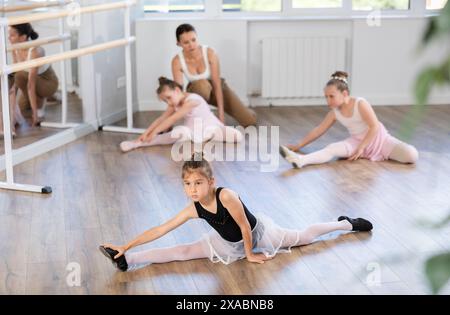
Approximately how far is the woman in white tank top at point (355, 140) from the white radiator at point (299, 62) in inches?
64.9

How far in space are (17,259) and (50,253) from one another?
0.13 meters

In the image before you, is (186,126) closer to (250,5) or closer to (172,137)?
(172,137)

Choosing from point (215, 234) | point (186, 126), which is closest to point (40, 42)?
point (186, 126)

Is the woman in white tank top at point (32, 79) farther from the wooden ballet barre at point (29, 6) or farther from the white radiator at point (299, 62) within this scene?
the white radiator at point (299, 62)

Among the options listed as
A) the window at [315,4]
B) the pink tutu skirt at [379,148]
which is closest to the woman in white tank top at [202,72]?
the pink tutu skirt at [379,148]

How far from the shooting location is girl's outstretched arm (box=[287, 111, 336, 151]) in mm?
4324

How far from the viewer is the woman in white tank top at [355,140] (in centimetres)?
410

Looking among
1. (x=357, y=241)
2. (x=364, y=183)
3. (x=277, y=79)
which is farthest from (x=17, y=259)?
(x=277, y=79)

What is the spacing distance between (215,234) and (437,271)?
7.12ft

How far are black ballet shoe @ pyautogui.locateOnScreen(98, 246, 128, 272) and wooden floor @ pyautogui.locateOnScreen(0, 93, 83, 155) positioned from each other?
1.85 m

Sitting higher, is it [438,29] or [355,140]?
[438,29]

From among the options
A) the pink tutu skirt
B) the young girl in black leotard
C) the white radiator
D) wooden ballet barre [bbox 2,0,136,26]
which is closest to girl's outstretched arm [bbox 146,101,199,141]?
wooden ballet barre [bbox 2,0,136,26]

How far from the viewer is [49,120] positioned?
463 centimetres

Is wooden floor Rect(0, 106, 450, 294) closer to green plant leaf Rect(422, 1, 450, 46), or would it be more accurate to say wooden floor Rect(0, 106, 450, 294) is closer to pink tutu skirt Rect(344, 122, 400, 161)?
pink tutu skirt Rect(344, 122, 400, 161)
